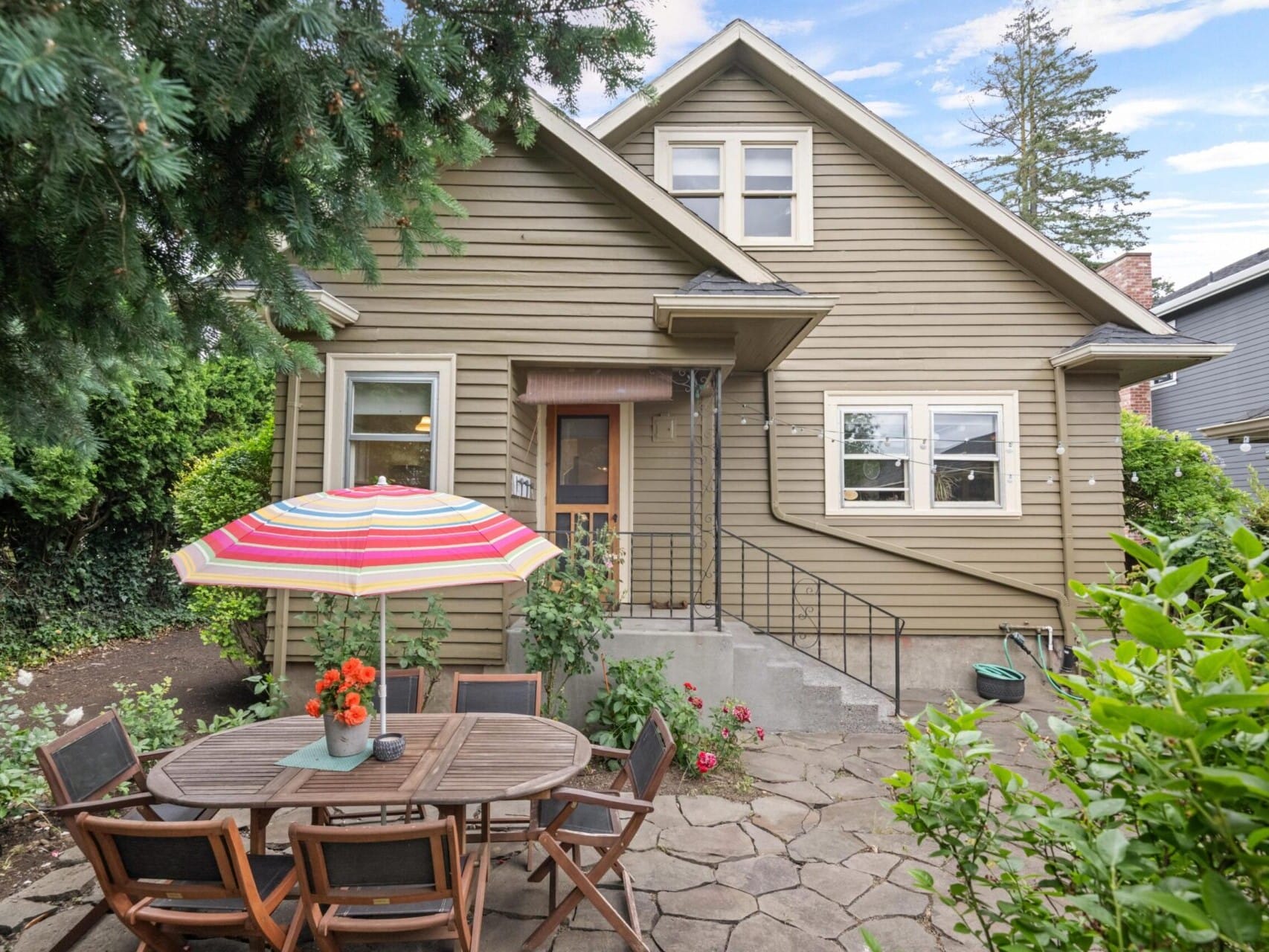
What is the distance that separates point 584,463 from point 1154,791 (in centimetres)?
605

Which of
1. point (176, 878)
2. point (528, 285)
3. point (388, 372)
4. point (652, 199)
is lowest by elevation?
point (176, 878)

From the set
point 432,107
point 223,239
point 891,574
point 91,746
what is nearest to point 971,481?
point 891,574

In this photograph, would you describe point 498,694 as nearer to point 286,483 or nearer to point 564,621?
point 564,621

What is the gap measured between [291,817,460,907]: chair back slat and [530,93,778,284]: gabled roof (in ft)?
14.7

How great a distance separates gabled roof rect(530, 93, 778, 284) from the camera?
5.12 metres

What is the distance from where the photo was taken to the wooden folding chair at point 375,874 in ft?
6.41

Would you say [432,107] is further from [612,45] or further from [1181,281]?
[1181,281]

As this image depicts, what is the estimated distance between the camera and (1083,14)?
48.1ft

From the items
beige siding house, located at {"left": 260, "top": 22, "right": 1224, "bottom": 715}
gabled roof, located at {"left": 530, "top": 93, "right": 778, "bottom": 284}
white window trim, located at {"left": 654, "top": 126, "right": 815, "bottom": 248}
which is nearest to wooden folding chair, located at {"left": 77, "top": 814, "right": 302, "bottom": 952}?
beige siding house, located at {"left": 260, "top": 22, "right": 1224, "bottom": 715}

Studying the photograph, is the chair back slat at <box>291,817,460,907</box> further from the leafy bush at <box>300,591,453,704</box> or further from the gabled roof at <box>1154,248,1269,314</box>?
the gabled roof at <box>1154,248,1269,314</box>

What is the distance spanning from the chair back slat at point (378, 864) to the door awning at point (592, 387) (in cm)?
390

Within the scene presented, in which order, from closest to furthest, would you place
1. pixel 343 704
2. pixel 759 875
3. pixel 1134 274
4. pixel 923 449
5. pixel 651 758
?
pixel 343 704 → pixel 651 758 → pixel 759 875 → pixel 923 449 → pixel 1134 274

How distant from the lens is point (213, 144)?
2.14 meters

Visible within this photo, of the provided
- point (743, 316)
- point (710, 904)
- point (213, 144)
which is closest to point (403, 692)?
point (710, 904)
